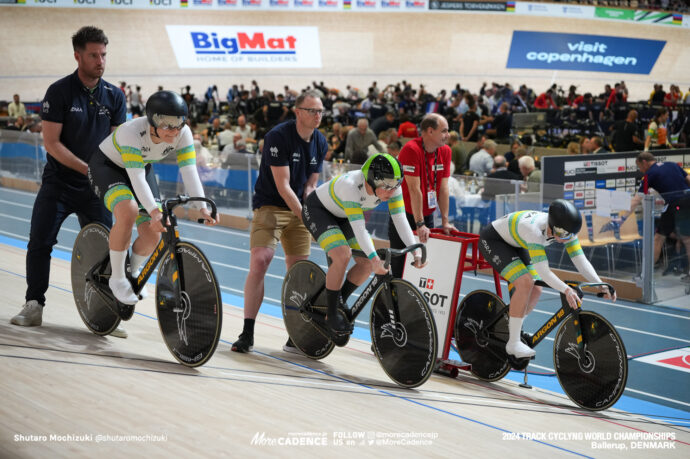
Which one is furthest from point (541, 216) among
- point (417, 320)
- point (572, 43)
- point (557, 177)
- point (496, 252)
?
point (572, 43)

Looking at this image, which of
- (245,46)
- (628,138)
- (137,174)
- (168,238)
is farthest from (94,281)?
(245,46)

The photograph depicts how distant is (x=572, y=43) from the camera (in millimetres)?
36406

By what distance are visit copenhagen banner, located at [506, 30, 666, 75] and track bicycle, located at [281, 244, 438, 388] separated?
33.5 meters

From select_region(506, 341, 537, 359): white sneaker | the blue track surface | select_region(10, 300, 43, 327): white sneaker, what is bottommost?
the blue track surface

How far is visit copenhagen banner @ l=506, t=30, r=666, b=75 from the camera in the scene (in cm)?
3622

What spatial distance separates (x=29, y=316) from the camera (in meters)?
4.48

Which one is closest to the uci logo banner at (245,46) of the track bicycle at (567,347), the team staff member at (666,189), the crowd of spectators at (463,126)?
the crowd of spectators at (463,126)

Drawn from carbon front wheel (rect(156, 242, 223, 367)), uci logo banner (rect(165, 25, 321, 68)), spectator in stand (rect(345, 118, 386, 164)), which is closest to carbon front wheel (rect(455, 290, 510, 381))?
carbon front wheel (rect(156, 242, 223, 367))

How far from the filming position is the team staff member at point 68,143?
14.2 ft

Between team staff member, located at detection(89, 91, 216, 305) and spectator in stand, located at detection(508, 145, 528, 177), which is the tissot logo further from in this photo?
spectator in stand, located at detection(508, 145, 528, 177)

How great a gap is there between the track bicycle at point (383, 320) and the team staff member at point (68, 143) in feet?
3.73

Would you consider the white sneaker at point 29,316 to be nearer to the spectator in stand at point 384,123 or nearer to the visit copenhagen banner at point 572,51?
the spectator in stand at point 384,123

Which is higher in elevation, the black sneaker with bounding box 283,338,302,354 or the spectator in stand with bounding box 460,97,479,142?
the spectator in stand with bounding box 460,97,479,142

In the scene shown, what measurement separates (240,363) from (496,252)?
1.82 meters
